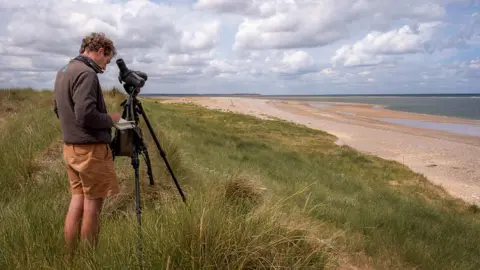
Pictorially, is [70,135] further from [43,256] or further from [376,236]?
[376,236]

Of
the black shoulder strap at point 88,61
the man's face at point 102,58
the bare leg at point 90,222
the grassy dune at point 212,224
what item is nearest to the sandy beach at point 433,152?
the grassy dune at point 212,224

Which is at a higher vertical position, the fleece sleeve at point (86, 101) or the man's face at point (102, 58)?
the man's face at point (102, 58)

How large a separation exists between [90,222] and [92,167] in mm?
452

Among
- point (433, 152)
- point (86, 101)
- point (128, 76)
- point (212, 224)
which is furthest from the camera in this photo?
point (433, 152)

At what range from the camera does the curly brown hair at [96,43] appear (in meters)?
3.20

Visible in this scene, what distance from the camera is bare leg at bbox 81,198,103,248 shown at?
315 centimetres

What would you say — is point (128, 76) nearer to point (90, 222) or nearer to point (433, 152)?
point (90, 222)

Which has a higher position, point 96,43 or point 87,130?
point 96,43

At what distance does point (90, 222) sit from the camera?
3152 mm

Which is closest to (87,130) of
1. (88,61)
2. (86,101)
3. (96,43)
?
(86,101)

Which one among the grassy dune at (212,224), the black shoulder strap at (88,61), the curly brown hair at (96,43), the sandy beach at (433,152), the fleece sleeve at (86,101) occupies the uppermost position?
the curly brown hair at (96,43)

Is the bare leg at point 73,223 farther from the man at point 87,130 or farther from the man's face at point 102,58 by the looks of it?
the man's face at point 102,58

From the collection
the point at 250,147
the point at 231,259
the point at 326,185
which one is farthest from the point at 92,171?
the point at 250,147

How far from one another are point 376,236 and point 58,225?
4.69 meters
